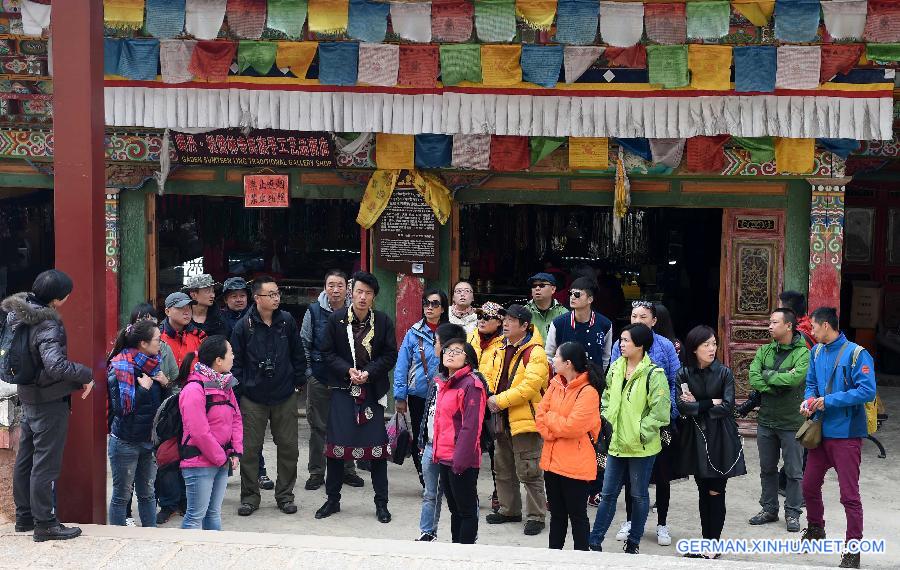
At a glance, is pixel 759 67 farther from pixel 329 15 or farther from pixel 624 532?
pixel 624 532

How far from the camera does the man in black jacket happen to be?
8.59 metres

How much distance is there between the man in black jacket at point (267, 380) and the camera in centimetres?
859

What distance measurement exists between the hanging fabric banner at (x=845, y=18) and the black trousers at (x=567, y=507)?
17.6ft

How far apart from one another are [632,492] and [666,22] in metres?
4.78

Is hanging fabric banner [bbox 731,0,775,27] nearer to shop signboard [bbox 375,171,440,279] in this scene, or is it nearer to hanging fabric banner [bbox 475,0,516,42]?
hanging fabric banner [bbox 475,0,516,42]

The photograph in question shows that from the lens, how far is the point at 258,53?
35.0 feet

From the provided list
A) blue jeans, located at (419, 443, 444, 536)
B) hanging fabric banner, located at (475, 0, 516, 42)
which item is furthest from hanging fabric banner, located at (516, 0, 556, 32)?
blue jeans, located at (419, 443, 444, 536)

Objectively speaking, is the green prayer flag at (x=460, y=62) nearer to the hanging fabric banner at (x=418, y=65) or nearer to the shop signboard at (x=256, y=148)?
the hanging fabric banner at (x=418, y=65)

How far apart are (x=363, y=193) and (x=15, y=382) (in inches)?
235

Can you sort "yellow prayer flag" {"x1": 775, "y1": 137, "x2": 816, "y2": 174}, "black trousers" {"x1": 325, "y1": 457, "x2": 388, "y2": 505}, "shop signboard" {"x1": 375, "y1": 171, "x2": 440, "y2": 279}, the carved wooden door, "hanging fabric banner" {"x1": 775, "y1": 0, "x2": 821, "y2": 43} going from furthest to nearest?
"shop signboard" {"x1": 375, "y1": 171, "x2": 440, "y2": 279}, the carved wooden door, "yellow prayer flag" {"x1": 775, "y1": 137, "x2": 816, "y2": 174}, "hanging fabric banner" {"x1": 775, "y1": 0, "x2": 821, "y2": 43}, "black trousers" {"x1": 325, "y1": 457, "x2": 388, "y2": 505}

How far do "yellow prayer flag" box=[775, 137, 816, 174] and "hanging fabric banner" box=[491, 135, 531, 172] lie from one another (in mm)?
2599

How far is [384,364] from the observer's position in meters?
8.68

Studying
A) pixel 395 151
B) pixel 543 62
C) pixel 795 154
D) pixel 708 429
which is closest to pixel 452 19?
pixel 543 62

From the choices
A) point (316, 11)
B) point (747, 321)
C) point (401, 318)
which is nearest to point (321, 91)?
point (316, 11)
